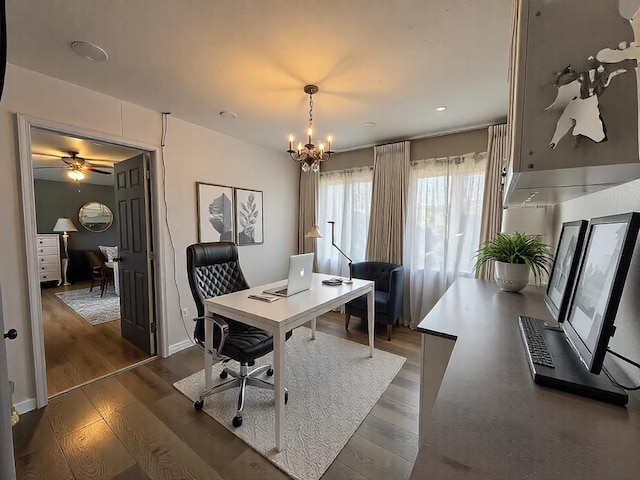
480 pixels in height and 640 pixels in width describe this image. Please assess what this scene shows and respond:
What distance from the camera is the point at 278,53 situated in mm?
1783

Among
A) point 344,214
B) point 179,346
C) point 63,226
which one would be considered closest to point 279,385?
point 179,346

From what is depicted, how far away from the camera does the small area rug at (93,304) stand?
3963 mm

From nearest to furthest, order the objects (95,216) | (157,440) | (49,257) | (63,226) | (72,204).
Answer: (157,440), (49,257), (63,226), (72,204), (95,216)

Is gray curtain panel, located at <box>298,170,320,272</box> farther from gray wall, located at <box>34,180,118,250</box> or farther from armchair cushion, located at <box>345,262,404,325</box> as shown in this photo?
gray wall, located at <box>34,180,118,250</box>

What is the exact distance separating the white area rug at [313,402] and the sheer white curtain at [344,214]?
149cm

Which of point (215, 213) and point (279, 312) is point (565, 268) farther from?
point (215, 213)

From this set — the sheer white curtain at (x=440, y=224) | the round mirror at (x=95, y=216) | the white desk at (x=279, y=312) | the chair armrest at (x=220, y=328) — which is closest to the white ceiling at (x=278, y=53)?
the sheer white curtain at (x=440, y=224)

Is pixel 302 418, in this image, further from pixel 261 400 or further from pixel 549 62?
pixel 549 62

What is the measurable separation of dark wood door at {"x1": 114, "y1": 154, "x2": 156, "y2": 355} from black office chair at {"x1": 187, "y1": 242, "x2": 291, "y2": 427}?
917mm

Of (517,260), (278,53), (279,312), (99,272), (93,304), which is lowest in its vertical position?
(93,304)

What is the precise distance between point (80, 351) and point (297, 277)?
2666 mm

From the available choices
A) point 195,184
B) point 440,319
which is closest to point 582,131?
point 440,319

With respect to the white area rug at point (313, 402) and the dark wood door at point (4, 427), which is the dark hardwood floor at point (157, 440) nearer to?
the white area rug at point (313, 402)

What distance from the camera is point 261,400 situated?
214 cm
